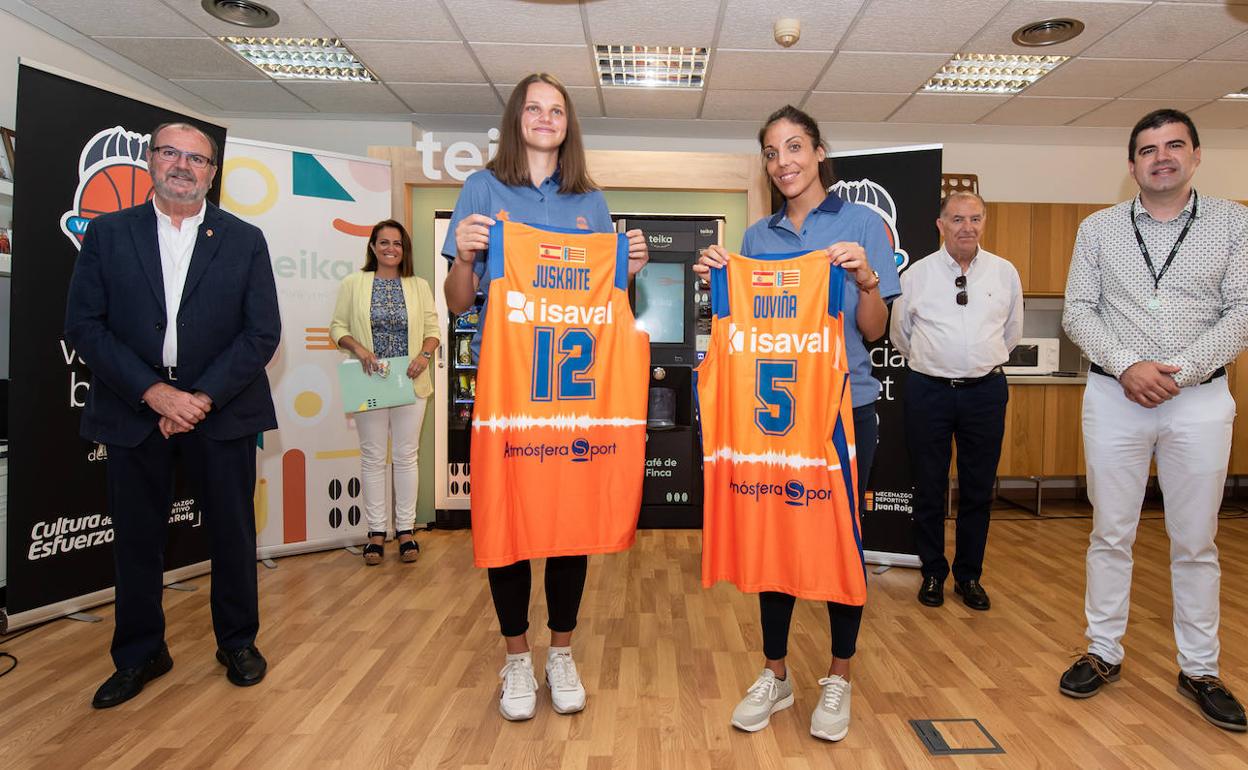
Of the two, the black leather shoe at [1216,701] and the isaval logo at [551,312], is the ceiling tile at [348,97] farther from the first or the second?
the black leather shoe at [1216,701]

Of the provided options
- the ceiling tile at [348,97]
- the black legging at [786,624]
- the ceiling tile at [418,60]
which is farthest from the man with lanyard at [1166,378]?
the ceiling tile at [348,97]

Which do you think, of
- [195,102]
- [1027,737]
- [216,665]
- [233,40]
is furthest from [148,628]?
[195,102]

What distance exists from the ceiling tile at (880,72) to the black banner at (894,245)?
1.36 metres

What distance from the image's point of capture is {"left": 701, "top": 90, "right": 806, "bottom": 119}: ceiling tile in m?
5.48

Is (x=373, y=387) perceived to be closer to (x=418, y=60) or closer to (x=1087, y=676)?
(x=418, y=60)

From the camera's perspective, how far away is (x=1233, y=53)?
15.1 feet

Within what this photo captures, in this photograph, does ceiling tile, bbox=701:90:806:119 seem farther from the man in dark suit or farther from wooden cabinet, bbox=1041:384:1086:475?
the man in dark suit

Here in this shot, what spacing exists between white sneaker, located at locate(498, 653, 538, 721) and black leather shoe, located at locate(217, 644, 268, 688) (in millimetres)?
923

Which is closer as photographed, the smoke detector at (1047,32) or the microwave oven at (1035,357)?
the smoke detector at (1047,32)

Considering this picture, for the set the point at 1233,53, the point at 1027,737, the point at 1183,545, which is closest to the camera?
the point at 1027,737

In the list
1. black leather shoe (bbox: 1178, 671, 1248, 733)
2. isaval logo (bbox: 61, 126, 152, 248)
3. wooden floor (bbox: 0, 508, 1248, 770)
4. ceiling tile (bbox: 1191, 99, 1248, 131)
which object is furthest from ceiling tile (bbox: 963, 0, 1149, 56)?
isaval logo (bbox: 61, 126, 152, 248)

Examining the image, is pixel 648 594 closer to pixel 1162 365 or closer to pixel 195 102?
pixel 1162 365

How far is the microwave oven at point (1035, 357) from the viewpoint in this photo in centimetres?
614

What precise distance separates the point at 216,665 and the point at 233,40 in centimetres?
414
